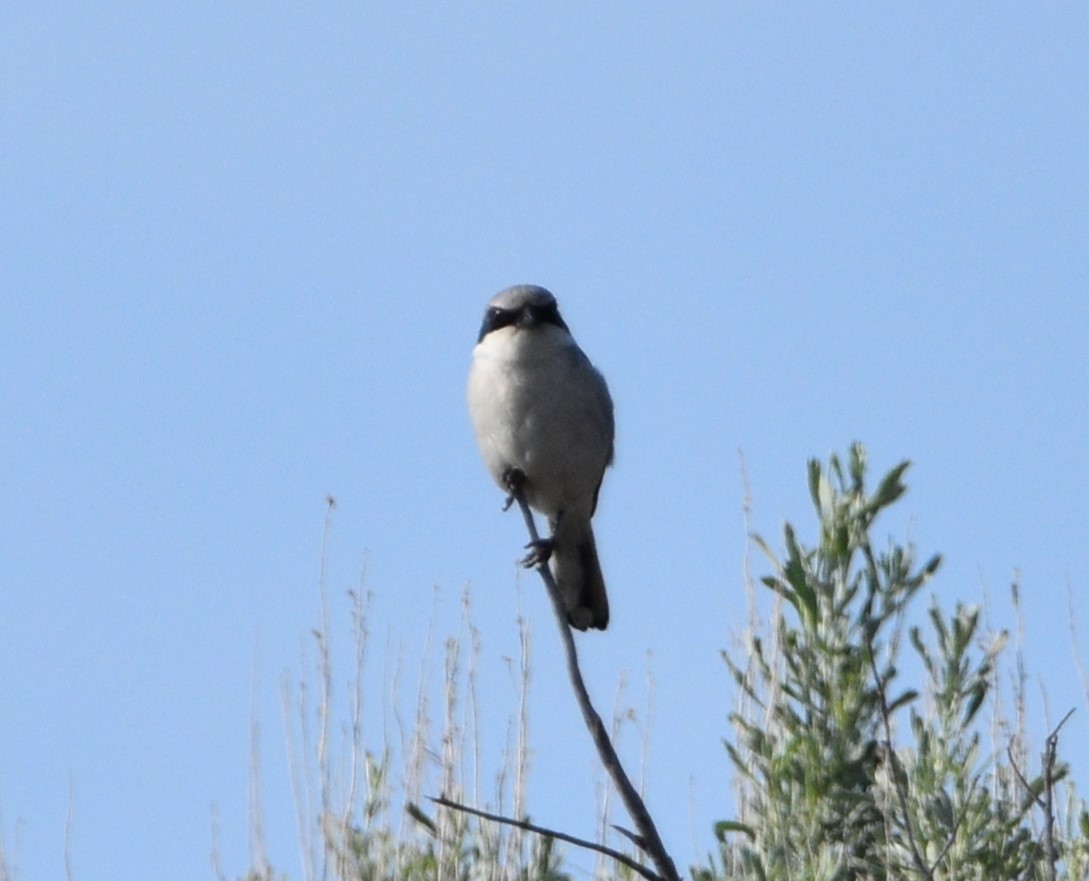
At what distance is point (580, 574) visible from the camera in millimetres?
5180

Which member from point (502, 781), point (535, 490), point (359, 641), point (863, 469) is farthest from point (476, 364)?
point (863, 469)

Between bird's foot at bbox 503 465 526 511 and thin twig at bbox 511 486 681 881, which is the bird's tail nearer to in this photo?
bird's foot at bbox 503 465 526 511

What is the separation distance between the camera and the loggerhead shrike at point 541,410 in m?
4.68

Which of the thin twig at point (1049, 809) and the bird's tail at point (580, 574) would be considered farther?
the bird's tail at point (580, 574)

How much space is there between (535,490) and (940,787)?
262 centimetres

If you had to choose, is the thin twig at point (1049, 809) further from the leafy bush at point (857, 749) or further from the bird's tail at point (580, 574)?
the bird's tail at point (580, 574)

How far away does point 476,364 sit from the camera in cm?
485

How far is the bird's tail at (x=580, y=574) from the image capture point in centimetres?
514

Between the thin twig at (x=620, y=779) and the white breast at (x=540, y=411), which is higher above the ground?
the white breast at (x=540, y=411)

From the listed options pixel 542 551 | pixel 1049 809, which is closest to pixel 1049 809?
pixel 1049 809

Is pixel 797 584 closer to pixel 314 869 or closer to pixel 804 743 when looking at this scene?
pixel 804 743

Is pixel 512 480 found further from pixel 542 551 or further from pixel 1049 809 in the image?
pixel 1049 809

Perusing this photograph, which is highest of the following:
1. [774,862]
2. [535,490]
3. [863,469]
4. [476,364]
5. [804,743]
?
[476,364]

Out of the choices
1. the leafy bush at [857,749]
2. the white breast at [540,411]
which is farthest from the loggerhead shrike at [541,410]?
the leafy bush at [857,749]
